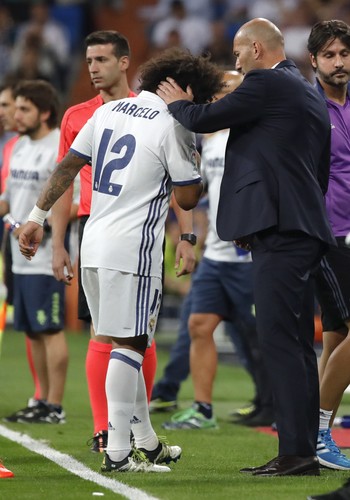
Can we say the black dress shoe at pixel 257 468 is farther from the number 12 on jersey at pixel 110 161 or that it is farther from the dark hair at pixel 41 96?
the dark hair at pixel 41 96

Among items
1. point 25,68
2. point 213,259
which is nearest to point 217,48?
point 25,68

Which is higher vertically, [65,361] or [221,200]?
[221,200]

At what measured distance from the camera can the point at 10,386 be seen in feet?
34.1

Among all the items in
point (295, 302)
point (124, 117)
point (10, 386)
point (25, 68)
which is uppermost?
point (25, 68)

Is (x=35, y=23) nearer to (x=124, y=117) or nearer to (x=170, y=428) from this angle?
(x=170, y=428)

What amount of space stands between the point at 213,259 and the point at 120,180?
2.85 m

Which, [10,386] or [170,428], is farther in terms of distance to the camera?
[10,386]

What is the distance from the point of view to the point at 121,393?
18.4ft

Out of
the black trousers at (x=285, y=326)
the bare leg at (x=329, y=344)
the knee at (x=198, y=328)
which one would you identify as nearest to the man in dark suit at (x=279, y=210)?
the black trousers at (x=285, y=326)

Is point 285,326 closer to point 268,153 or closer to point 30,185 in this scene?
point 268,153

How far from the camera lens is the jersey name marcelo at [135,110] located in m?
5.68

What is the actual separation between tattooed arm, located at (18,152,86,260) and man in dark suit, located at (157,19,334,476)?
570 mm

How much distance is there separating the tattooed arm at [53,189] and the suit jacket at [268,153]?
0.58 m

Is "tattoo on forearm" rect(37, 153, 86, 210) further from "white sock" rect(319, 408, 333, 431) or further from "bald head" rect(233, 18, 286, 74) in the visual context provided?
"white sock" rect(319, 408, 333, 431)
